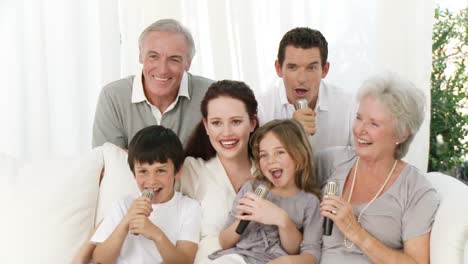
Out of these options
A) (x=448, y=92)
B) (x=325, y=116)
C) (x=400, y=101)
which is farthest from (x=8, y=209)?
(x=448, y=92)

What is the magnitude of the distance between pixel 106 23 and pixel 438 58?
1729 millimetres

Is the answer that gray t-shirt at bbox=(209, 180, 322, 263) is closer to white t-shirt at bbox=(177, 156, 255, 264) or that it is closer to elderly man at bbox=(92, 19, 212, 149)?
white t-shirt at bbox=(177, 156, 255, 264)

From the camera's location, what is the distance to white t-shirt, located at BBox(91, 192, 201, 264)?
263 centimetres

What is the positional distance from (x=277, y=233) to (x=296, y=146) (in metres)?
0.29

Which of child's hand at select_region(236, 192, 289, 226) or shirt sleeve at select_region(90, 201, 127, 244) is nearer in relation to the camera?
child's hand at select_region(236, 192, 289, 226)

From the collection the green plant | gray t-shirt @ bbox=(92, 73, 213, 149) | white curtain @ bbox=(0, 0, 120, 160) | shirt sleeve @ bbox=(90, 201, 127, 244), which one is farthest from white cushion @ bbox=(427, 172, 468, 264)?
white curtain @ bbox=(0, 0, 120, 160)

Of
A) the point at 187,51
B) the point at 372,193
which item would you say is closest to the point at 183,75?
the point at 187,51

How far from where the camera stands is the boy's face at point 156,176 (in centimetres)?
263

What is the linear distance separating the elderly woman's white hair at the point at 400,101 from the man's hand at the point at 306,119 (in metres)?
0.25

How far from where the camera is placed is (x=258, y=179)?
2.65 meters

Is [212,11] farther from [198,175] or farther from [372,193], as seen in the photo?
[372,193]

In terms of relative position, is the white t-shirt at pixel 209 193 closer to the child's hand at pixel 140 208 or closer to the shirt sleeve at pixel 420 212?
the child's hand at pixel 140 208

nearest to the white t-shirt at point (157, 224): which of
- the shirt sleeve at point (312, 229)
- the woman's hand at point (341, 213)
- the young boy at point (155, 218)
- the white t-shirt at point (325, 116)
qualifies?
the young boy at point (155, 218)

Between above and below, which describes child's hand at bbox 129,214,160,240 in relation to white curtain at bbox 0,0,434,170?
below
